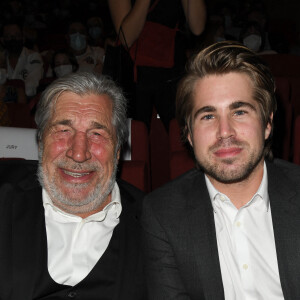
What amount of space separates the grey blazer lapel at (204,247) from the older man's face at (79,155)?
297 mm

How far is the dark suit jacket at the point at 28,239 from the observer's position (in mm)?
1241

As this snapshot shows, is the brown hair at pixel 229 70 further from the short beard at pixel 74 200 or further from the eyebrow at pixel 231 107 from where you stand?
the short beard at pixel 74 200

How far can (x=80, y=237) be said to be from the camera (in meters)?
1.35

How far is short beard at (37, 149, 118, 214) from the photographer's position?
4.37 ft

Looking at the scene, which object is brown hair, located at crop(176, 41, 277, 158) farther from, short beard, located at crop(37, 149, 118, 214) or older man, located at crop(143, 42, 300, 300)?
short beard, located at crop(37, 149, 118, 214)

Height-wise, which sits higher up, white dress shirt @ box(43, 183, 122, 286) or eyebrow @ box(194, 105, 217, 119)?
eyebrow @ box(194, 105, 217, 119)

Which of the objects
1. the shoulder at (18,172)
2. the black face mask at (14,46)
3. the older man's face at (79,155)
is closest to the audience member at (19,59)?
the black face mask at (14,46)

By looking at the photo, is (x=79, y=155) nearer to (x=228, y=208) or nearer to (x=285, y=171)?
(x=228, y=208)

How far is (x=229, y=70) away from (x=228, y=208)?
1.37 feet

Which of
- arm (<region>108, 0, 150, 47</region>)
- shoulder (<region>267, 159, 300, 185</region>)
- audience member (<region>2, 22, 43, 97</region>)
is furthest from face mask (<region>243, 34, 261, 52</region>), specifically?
shoulder (<region>267, 159, 300, 185</region>)

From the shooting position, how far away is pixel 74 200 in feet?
4.37

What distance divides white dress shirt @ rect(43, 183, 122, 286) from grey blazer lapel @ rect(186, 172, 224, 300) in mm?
278

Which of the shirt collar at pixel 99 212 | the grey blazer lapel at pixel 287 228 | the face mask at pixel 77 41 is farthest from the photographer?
the face mask at pixel 77 41

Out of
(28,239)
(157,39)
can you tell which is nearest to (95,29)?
(157,39)
